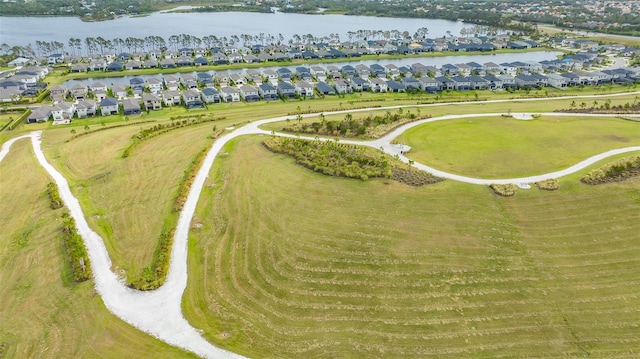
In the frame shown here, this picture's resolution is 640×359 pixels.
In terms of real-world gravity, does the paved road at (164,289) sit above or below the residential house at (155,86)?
below

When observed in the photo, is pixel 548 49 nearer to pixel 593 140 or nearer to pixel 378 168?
pixel 593 140

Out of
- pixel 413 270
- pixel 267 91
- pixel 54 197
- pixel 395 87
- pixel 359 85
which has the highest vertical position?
pixel 359 85

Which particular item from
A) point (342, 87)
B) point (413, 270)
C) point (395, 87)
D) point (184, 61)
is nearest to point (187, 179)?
point (413, 270)

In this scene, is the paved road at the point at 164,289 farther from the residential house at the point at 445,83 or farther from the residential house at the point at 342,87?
the residential house at the point at 445,83

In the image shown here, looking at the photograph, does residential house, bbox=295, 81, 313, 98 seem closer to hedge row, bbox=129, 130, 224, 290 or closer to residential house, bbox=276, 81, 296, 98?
residential house, bbox=276, 81, 296, 98

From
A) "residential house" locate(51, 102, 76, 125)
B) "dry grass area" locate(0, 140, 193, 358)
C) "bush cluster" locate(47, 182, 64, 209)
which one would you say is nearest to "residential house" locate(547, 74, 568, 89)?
"dry grass area" locate(0, 140, 193, 358)

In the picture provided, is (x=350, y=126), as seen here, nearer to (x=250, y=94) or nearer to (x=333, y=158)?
(x=333, y=158)

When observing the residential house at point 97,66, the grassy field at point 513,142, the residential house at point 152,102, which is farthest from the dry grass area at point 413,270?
the residential house at point 97,66
